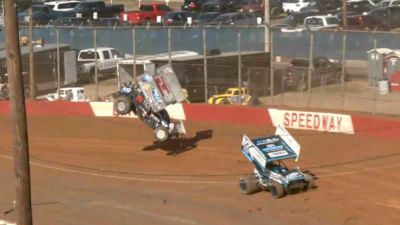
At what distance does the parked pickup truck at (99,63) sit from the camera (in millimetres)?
35281

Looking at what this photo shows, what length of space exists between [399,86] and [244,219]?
38.5ft

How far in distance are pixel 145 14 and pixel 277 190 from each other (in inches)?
1808

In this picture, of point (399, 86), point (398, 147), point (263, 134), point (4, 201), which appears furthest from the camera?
point (399, 86)

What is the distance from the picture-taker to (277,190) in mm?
16078

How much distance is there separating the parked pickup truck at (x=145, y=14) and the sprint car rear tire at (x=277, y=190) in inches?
1632

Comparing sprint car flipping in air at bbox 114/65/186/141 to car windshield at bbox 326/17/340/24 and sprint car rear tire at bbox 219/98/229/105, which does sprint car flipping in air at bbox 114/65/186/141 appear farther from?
car windshield at bbox 326/17/340/24

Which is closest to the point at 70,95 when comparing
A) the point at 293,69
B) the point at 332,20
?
the point at 293,69

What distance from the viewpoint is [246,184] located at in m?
16.6

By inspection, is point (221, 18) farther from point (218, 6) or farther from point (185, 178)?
point (185, 178)

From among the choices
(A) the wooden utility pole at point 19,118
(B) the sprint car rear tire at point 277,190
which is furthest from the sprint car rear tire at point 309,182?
(A) the wooden utility pole at point 19,118

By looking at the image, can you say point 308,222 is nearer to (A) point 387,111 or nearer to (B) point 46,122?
(A) point 387,111

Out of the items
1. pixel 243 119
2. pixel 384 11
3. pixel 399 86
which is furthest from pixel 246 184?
pixel 384 11

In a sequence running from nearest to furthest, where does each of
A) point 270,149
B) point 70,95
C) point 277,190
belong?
point 277,190 < point 270,149 < point 70,95

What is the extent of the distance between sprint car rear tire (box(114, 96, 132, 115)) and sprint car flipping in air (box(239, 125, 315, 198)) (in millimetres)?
4778
